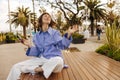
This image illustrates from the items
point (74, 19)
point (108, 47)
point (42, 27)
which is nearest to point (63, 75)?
point (42, 27)

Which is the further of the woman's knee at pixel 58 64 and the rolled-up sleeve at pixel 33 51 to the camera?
the rolled-up sleeve at pixel 33 51

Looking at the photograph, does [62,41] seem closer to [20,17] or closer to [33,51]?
[33,51]

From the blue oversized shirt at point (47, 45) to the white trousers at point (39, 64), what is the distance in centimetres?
13

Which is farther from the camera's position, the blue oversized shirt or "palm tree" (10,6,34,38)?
"palm tree" (10,6,34,38)

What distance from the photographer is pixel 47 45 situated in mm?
5547

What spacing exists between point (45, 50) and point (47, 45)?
106mm

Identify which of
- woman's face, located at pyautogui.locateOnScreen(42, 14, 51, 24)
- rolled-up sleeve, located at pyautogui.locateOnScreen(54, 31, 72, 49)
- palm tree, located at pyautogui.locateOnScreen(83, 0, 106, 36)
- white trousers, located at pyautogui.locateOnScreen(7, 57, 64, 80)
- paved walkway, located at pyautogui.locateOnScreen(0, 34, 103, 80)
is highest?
palm tree, located at pyautogui.locateOnScreen(83, 0, 106, 36)

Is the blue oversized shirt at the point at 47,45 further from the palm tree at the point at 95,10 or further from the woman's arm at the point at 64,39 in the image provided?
the palm tree at the point at 95,10

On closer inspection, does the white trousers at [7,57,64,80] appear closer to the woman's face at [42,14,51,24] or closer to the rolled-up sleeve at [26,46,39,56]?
the rolled-up sleeve at [26,46,39,56]

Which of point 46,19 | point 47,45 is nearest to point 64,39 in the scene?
point 47,45

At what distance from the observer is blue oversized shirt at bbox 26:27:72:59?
554 cm

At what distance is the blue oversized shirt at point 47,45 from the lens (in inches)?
218

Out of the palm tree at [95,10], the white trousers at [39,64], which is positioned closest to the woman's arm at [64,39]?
the white trousers at [39,64]

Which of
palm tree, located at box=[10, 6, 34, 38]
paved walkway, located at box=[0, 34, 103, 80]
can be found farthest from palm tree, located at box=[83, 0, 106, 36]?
paved walkway, located at box=[0, 34, 103, 80]
